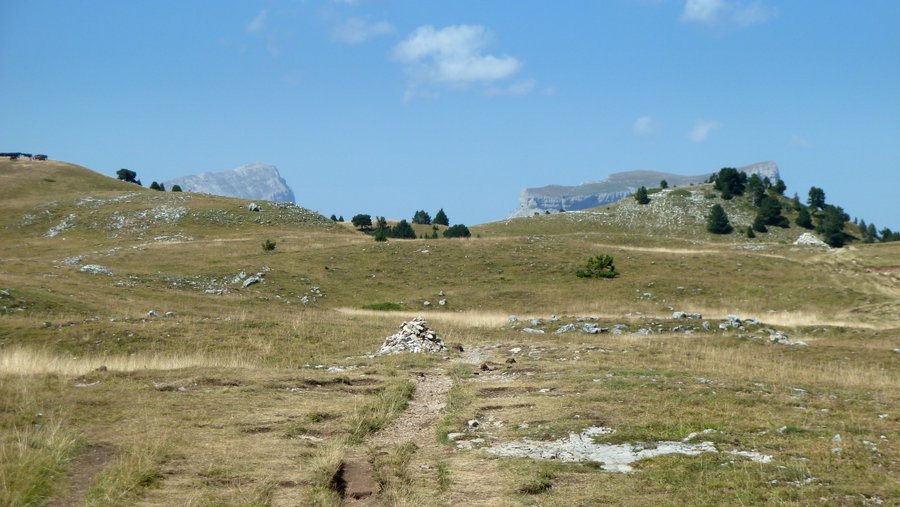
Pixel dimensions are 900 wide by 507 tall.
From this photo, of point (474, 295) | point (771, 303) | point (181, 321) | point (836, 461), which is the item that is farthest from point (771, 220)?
point (836, 461)

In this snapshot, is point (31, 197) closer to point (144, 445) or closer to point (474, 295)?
point (474, 295)

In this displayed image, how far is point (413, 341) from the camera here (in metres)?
25.4

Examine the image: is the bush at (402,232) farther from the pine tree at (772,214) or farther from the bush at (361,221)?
the pine tree at (772,214)

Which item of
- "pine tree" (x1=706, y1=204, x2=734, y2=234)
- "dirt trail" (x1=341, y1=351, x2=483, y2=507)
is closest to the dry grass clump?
"dirt trail" (x1=341, y1=351, x2=483, y2=507)

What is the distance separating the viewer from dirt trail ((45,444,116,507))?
8602 millimetres

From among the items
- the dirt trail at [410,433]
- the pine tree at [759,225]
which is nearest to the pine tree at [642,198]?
the pine tree at [759,225]

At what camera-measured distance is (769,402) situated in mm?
14914

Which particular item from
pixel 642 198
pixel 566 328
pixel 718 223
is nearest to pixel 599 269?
pixel 566 328

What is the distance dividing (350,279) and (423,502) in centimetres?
4438

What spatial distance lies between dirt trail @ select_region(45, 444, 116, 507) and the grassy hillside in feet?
0.14

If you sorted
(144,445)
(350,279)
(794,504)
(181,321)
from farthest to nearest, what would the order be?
1. (350,279)
2. (181,321)
3. (144,445)
4. (794,504)

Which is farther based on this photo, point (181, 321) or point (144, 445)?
point (181, 321)

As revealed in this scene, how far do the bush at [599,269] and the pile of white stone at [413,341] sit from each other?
29.2 metres

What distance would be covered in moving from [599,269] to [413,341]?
3090 centimetres
